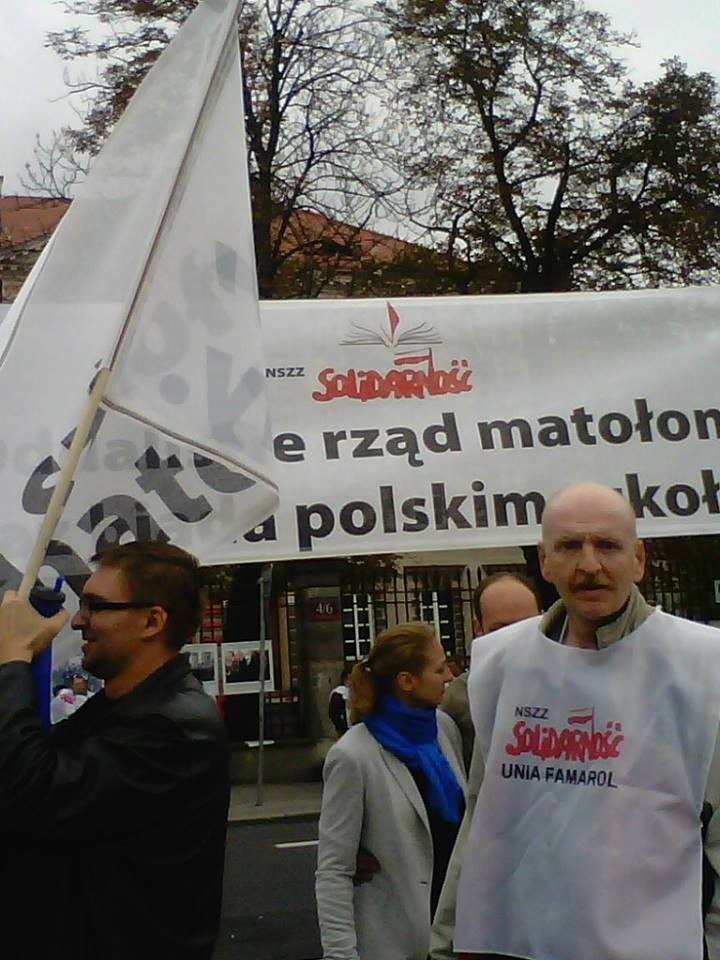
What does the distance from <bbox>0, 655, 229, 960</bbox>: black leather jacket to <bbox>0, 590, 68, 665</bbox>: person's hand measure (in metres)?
0.03

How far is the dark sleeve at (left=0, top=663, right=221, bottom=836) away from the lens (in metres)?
2.24

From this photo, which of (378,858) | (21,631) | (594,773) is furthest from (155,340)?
(378,858)

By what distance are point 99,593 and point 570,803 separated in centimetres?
90

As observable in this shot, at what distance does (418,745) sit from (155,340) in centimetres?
146

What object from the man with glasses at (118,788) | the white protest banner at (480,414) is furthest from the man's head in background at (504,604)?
the man with glasses at (118,788)

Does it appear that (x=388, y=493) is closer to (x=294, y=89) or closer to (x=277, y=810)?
(x=277, y=810)

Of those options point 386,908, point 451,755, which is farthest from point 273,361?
point 386,908

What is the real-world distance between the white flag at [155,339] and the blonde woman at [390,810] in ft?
3.40

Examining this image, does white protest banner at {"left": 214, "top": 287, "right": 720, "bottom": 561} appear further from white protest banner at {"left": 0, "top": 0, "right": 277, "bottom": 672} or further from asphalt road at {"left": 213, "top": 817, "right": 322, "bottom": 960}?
asphalt road at {"left": 213, "top": 817, "right": 322, "bottom": 960}

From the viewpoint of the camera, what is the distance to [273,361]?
4.04 metres

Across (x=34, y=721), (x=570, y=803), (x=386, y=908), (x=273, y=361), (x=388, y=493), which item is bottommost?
(x=386, y=908)

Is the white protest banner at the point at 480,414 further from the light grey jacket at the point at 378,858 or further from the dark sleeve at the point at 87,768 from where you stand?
the dark sleeve at the point at 87,768

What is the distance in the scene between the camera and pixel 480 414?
13.4 feet

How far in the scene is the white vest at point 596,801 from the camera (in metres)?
2.38
